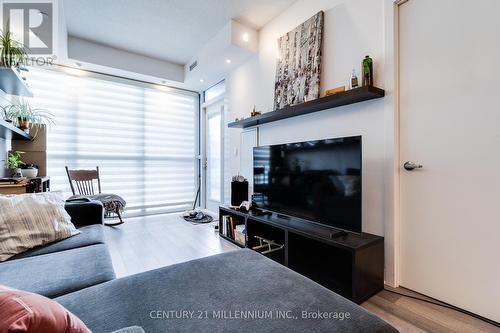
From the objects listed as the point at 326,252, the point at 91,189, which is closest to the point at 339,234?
the point at 326,252

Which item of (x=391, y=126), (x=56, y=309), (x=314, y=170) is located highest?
(x=391, y=126)

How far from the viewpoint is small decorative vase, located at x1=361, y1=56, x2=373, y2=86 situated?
187cm

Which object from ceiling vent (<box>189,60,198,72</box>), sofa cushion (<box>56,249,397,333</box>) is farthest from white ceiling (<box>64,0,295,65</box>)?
sofa cushion (<box>56,249,397,333</box>)

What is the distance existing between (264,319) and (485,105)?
1775 millimetres

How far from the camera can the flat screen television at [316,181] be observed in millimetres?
1746

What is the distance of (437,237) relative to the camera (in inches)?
64.2

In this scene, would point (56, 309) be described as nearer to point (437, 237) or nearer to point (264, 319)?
point (264, 319)

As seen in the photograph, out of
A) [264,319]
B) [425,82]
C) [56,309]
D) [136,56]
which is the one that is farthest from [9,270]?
[136,56]

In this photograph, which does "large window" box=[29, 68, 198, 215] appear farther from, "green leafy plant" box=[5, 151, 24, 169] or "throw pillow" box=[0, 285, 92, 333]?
"throw pillow" box=[0, 285, 92, 333]

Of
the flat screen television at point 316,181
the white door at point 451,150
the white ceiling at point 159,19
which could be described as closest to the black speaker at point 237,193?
the flat screen television at point 316,181

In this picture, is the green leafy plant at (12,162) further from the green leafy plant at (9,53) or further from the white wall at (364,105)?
the white wall at (364,105)

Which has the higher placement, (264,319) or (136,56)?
(136,56)

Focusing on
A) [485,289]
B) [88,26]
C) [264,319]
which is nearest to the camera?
[264,319]

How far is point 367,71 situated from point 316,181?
964mm
